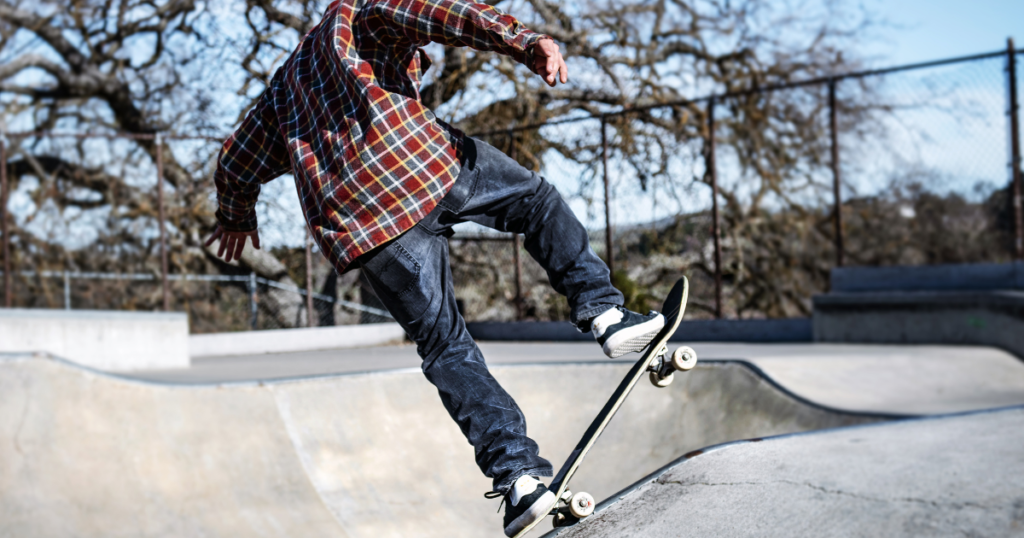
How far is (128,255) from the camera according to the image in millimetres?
9922

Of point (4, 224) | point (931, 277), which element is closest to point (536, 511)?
point (931, 277)

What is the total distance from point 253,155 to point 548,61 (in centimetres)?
97

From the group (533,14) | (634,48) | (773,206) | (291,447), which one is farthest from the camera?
(634,48)

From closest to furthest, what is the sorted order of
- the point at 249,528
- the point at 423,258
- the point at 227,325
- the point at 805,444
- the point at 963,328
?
the point at 423,258, the point at 805,444, the point at 249,528, the point at 963,328, the point at 227,325

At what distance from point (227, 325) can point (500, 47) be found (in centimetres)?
946

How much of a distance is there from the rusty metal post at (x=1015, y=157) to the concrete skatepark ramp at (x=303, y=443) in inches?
144

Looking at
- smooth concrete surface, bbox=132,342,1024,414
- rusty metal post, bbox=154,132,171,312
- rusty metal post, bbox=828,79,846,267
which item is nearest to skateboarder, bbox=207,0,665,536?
smooth concrete surface, bbox=132,342,1024,414

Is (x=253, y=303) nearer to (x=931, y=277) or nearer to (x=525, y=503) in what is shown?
(x=931, y=277)

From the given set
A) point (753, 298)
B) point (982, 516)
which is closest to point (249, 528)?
point (982, 516)

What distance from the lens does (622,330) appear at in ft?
6.55

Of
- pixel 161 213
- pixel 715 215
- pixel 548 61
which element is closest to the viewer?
pixel 548 61

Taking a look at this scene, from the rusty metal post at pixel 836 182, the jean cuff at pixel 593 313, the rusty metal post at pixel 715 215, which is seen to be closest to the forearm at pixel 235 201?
the jean cuff at pixel 593 313

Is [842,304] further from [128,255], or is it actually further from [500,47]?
[128,255]

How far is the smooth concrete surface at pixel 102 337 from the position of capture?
6262 mm
